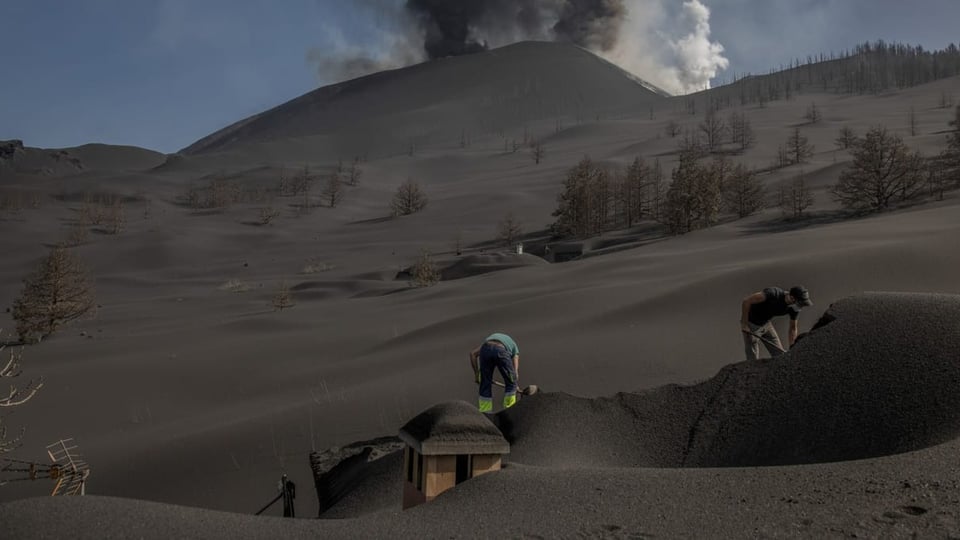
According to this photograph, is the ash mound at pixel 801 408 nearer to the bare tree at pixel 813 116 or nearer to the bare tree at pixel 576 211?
the bare tree at pixel 576 211

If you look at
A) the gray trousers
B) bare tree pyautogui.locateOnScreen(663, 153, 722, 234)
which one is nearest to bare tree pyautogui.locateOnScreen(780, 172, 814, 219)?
bare tree pyautogui.locateOnScreen(663, 153, 722, 234)

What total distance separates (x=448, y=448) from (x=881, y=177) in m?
34.5

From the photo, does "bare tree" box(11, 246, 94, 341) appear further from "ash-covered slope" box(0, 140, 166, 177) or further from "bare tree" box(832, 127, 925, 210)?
"ash-covered slope" box(0, 140, 166, 177)

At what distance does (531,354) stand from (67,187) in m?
87.1

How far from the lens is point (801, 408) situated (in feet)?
21.6

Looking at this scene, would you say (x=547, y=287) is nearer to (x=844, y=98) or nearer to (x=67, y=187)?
(x=67, y=187)

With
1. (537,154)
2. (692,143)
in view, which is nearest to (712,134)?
(692,143)

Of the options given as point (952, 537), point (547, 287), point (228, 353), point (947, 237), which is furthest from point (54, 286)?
point (952, 537)

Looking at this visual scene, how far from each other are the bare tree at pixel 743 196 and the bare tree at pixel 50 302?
A: 1252 inches

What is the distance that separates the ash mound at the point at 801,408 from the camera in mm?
5852

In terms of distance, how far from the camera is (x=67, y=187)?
3391 inches

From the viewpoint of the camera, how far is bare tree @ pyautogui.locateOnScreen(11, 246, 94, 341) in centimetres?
2678

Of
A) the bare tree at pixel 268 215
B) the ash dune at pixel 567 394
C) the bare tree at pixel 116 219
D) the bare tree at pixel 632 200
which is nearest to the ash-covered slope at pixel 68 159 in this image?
the bare tree at pixel 116 219

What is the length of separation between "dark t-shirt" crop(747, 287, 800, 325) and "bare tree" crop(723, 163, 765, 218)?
1352 inches
